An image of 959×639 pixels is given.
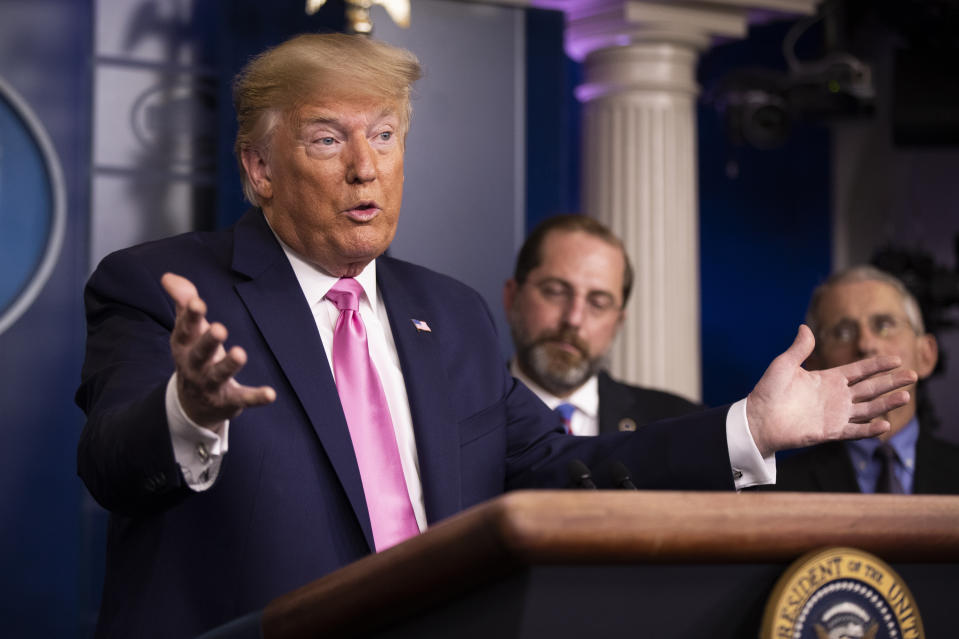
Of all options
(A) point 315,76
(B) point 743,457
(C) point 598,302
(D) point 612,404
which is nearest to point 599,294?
(C) point 598,302

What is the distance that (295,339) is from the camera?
4.99 feet

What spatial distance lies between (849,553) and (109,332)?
3.01 feet

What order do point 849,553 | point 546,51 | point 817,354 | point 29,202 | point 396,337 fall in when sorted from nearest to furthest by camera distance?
point 849,553 < point 396,337 < point 817,354 < point 29,202 < point 546,51

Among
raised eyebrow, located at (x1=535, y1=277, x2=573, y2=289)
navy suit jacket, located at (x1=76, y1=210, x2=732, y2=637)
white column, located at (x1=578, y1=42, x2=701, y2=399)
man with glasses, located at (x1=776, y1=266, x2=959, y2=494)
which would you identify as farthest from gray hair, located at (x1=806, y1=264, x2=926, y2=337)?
navy suit jacket, located at (x1=76, y1=210, x2=732, y2=637)

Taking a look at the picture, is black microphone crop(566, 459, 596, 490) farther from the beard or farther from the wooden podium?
the beard

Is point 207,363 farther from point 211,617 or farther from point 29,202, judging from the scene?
point 29,202

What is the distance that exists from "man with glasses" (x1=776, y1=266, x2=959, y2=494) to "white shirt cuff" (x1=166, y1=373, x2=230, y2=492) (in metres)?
1.93

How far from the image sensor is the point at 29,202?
3861 mm

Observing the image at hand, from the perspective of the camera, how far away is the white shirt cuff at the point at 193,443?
4.04 feet

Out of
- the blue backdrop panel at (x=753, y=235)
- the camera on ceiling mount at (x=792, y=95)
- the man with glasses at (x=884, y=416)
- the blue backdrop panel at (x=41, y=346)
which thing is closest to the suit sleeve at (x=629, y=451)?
the man with glasses at (x=884, y=416)

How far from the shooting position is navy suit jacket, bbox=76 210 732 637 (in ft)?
4.56

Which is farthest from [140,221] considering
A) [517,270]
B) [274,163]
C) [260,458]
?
[260,458]

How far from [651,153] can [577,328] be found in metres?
1.71

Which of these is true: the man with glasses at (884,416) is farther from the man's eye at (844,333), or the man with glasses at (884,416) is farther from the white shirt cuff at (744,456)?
the white shirt cuff at (744,456)
